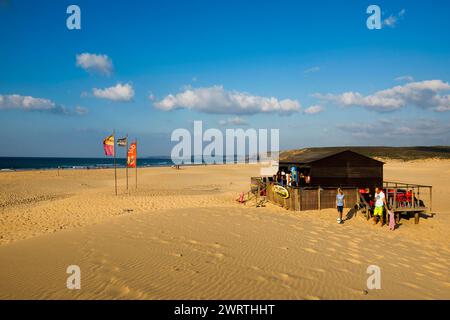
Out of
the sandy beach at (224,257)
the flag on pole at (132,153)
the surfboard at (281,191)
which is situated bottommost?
the sandy beach at (224,257)

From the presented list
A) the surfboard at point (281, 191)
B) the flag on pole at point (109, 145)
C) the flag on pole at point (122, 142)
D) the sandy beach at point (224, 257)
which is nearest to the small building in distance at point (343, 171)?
the surfboard at point (281, 191)

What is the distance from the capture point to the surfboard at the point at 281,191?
58.1 feet

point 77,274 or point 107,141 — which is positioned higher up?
point 107,141

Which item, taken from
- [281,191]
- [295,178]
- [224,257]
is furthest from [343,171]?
[224,257]

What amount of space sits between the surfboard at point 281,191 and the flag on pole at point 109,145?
12.5 m

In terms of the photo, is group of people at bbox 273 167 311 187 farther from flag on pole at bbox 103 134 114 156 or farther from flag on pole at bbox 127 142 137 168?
flag on pole at bbox 127 142 137 168

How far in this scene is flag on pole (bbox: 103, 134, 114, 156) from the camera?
22.6 meters

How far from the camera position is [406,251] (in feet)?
33.3

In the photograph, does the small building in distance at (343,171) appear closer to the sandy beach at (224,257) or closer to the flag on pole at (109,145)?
the sandy beach at (224,257)

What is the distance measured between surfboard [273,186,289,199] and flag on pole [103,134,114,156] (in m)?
12.5
